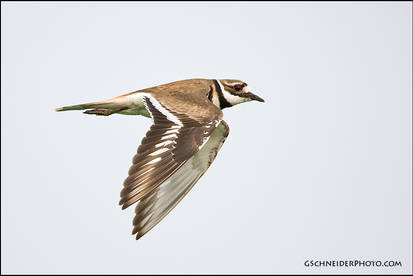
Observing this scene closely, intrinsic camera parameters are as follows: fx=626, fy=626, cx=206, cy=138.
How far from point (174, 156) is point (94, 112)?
2651 millimetres

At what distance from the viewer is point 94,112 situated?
10250mm

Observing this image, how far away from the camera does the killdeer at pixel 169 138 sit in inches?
307

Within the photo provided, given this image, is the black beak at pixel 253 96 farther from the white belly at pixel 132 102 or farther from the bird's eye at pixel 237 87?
the white belly at pixel 132 102

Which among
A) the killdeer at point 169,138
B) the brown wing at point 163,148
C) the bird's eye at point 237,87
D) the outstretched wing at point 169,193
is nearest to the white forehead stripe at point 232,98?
the killdeer at point 169,138

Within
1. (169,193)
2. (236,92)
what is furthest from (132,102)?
(236,92)

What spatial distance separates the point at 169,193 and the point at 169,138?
118 cm

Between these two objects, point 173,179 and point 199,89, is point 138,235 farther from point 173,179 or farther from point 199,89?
point 199,89

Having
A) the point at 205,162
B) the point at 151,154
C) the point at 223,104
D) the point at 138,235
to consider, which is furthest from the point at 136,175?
the point at 223,104

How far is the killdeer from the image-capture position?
779 cm

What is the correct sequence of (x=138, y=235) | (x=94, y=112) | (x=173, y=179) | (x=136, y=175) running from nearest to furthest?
(x=136, y=175) → (x=138, y=235) → (x=173, y=179) → (x=94, y=112)

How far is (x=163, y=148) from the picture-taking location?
26.6 feet

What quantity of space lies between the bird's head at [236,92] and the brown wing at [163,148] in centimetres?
263

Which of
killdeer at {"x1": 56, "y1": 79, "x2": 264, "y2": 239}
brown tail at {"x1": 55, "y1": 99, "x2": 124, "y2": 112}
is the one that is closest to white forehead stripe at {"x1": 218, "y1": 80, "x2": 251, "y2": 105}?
killdeer at {"x1": 56, "y1": 79, "x2": 264, "y2": 239}

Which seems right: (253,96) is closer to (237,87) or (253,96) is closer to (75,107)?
(237,87)
